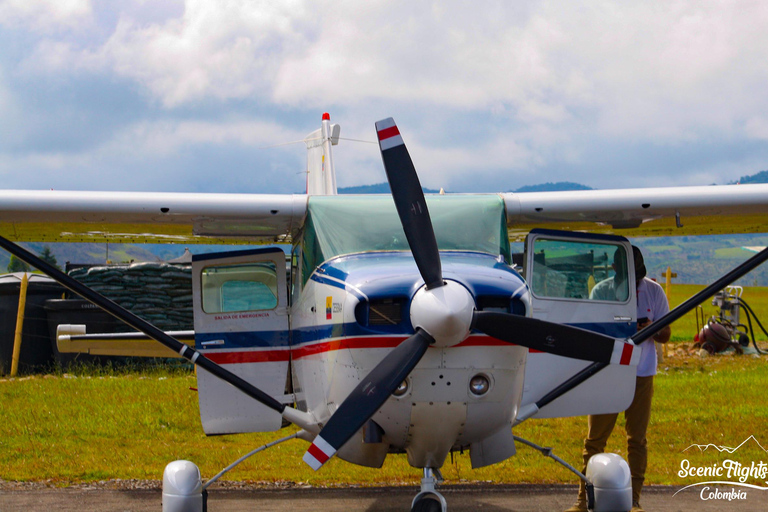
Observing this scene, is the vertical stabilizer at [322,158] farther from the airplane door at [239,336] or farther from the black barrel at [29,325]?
the black barrel at [29,325]

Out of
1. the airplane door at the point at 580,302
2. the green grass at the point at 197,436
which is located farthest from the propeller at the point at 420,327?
the green grass at the point at 197,436

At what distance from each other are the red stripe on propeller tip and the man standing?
2429 millimetres

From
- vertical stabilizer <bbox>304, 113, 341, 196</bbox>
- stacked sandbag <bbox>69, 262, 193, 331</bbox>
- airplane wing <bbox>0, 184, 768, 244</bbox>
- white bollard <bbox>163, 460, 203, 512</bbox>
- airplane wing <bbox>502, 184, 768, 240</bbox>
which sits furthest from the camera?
stacked sandbag <bbox>69, 262, 193, 331</bbox>

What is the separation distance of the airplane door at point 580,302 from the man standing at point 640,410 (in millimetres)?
192

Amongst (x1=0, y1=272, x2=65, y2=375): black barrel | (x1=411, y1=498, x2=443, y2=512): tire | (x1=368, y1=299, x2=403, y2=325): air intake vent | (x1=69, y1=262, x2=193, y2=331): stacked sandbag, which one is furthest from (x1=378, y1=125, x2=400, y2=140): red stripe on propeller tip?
(x1=0, y1=272, x2=65, y2=375): black barrel

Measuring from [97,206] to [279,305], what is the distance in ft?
5.16

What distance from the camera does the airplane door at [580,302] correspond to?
226 inches

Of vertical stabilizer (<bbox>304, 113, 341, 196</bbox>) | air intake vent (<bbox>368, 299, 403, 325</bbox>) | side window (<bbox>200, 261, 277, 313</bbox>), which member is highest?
vertical stabilizer (<bbox>304, 113, 341, 196</bbox>)

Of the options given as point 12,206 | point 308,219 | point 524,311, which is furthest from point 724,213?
point 12,206

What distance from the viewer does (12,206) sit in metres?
5.82

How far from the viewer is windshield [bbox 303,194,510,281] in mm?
5102

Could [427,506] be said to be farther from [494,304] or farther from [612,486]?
[612,486]

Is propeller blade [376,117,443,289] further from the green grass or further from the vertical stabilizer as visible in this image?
the vertical stabilizer

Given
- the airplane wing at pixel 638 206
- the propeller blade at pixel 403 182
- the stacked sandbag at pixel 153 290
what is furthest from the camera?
the stacked sandbag at pixel 153 290
